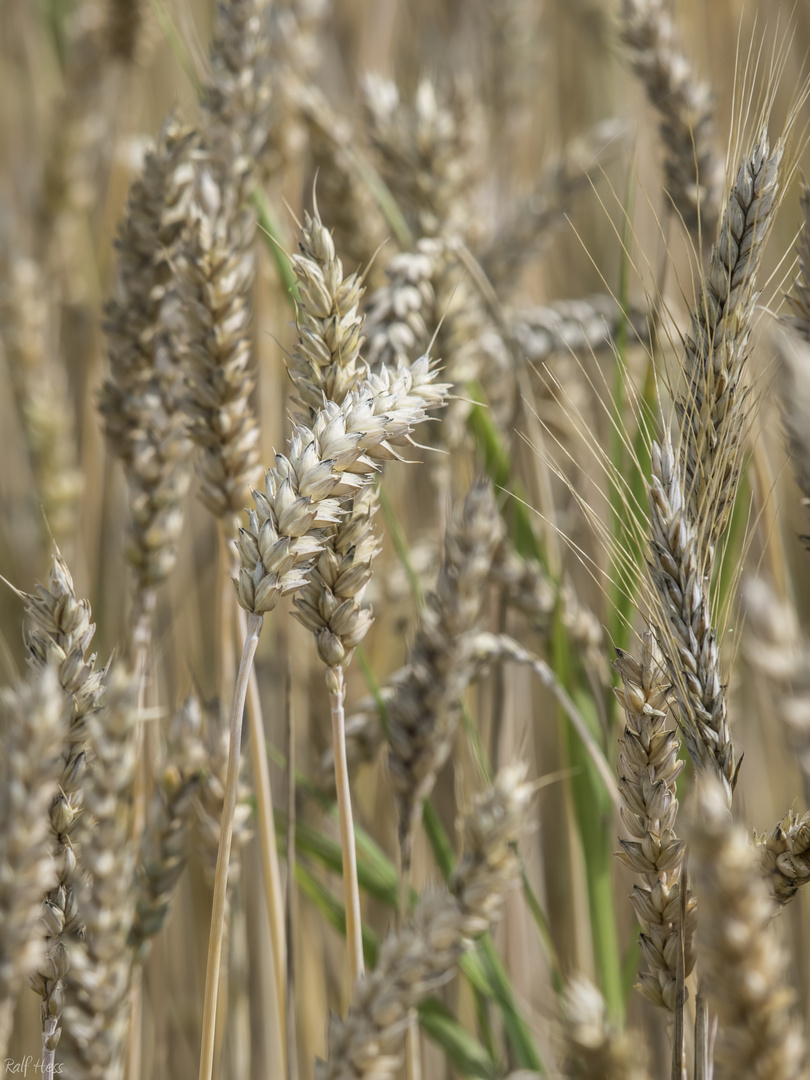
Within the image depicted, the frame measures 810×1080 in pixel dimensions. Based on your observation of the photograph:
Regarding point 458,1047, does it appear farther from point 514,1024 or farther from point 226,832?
point 226,832

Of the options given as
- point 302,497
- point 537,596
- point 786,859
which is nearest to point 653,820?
point 786,859

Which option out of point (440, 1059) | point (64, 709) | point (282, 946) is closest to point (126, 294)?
point (64, 709)

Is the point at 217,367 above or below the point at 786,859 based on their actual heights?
above

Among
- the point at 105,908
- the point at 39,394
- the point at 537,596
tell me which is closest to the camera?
the point at 105,908

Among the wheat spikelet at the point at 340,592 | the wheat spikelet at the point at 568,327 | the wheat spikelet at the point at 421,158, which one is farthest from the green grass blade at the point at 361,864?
the wheat spikelet at the point at 421,158

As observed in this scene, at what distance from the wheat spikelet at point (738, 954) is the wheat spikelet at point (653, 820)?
0.14 m

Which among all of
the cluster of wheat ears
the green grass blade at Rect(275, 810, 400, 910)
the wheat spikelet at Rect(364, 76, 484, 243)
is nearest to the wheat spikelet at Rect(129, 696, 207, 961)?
the cluster of wheat ears

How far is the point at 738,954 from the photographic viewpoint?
0.43 metres

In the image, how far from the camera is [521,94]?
1.85 metres

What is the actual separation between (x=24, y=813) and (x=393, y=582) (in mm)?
846

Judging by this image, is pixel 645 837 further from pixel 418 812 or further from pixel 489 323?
pixel 489 323

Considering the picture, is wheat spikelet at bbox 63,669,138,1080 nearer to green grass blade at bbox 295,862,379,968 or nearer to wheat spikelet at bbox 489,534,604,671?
green grass blade at bbox 295,862,379,968

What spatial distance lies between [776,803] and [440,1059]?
0.68m

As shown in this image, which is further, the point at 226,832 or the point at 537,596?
the point at 537,596
